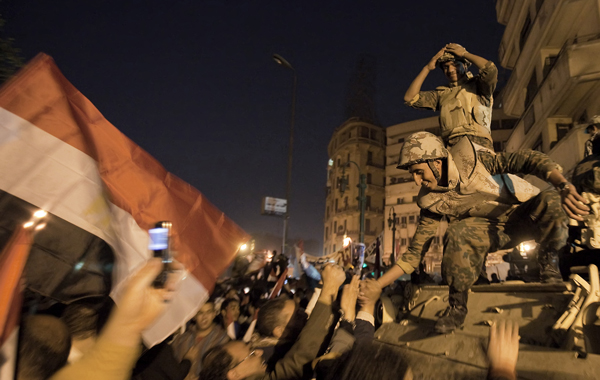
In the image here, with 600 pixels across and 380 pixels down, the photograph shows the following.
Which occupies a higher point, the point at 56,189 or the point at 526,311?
the point at 56,189

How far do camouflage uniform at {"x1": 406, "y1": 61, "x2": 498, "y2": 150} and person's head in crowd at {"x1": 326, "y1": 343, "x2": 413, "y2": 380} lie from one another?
7.74 ft

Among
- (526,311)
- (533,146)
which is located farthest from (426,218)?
(533,146)

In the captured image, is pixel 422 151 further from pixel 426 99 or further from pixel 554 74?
pixel 554 74

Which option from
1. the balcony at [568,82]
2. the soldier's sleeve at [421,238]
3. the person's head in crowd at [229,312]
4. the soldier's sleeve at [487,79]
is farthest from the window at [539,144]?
the soldier's sleeve at [421,238]

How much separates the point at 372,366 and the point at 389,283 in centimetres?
134

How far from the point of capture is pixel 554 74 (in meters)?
17.3

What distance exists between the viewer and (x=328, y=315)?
2.74 m

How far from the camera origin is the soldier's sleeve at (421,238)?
3.56 metres

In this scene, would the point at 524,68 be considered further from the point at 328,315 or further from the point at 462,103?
the point at 328,315

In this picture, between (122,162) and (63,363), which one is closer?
(63,363)

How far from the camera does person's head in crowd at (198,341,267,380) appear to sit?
2.41 meters

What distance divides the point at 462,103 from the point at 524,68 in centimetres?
2220

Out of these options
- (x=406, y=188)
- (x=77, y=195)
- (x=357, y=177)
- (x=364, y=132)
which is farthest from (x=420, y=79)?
(x=364, y=132)

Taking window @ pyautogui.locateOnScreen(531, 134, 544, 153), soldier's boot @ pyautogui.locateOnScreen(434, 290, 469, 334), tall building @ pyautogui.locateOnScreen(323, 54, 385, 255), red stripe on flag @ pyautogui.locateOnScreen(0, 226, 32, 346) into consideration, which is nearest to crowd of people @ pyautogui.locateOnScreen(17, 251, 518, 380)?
red stripe on flag @ pyautogui.locateOnScreen(0, 226, 32, 346)
